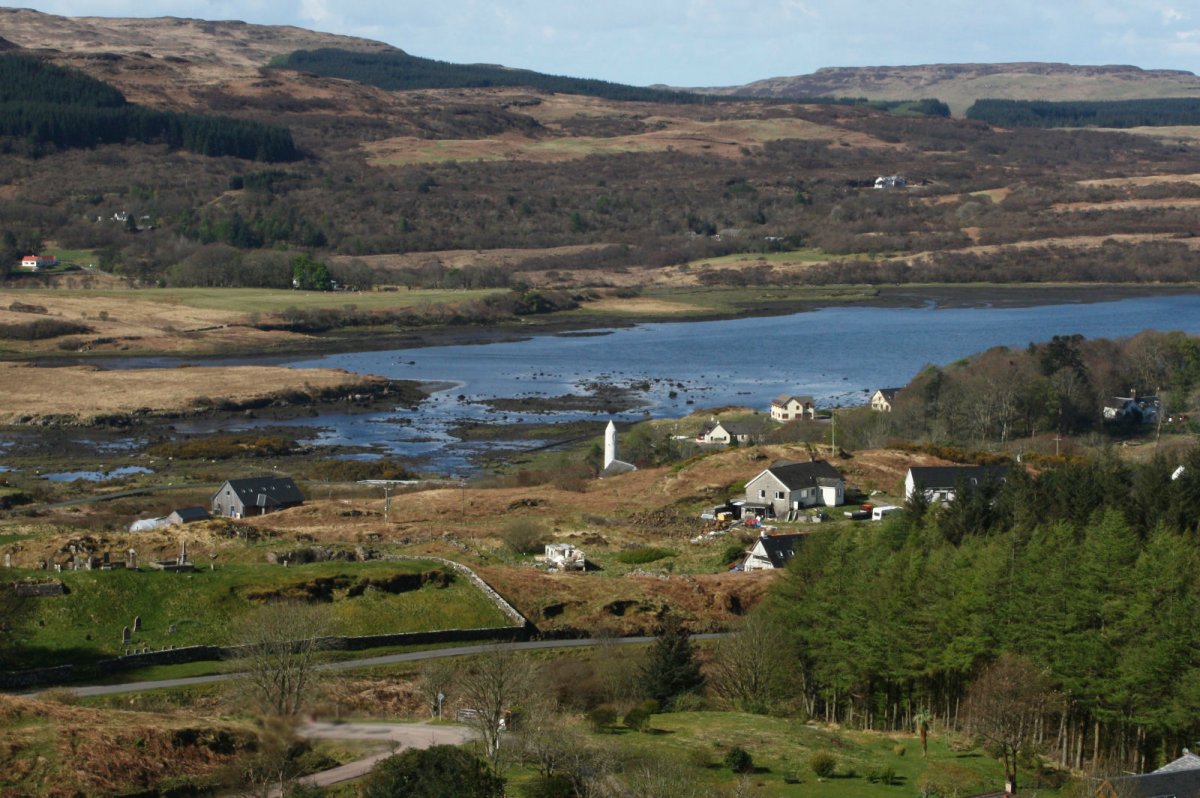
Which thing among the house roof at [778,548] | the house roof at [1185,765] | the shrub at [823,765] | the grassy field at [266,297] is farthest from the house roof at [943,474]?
the grassy field at [266,297]

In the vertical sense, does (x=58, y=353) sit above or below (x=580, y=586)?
below

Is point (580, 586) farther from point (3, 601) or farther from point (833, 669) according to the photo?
point (3, 601)

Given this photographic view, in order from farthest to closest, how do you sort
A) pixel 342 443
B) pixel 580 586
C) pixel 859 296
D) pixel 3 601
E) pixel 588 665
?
pixel 859 296, pixel 342 443, pixel 580 586, pixel 588 665, pixel 3 601

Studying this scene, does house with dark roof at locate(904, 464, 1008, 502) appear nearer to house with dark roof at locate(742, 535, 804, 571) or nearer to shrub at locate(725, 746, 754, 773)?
house with dark roof at locate(742, 535, 804, 571)

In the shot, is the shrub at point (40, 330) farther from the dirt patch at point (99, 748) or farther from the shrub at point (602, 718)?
the dirt patch at point (99, 748)

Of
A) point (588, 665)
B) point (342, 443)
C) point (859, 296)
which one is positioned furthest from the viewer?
point (859, 296)

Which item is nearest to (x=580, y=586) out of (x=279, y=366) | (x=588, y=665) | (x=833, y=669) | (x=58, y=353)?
(x=588, y=665)
